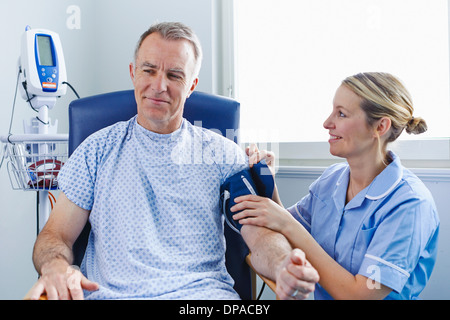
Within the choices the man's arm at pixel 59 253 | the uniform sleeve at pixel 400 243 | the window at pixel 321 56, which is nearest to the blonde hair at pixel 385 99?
the uniform sleeve at pixel 400 243

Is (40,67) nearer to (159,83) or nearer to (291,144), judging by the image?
(159,83)

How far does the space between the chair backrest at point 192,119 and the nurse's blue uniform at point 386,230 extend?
0.26 metres

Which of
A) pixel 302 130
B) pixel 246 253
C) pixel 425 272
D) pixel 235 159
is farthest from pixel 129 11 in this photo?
pixel 425 272

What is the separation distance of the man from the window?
71 centimetres

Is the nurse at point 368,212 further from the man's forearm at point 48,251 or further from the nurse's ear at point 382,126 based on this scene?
the man's forearm at point 48,251

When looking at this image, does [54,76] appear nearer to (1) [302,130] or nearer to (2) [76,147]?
(2) [76,147]

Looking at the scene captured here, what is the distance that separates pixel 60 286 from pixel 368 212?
0.84m

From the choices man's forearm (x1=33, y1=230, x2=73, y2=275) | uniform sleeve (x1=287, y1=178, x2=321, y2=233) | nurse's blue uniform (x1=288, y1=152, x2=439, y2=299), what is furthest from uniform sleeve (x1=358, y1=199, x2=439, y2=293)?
man's forearm (x1=33, y1=230, x2=73, y2=275)

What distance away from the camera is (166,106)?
1262mm

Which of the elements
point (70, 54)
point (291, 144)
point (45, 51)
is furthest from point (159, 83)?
point (70, 54)

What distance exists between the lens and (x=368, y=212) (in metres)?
1.15

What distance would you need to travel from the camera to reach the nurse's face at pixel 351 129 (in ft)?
3.92

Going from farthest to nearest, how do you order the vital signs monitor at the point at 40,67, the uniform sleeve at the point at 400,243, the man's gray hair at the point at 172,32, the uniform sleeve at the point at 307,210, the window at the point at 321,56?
the window at the point at 321,56
the vital signs monitor at the point at 40,67
the uniform sleeve at the point at 307,210
the man's gray hair at the point at 172,32
the uniform sleeve at the point at 400,243
